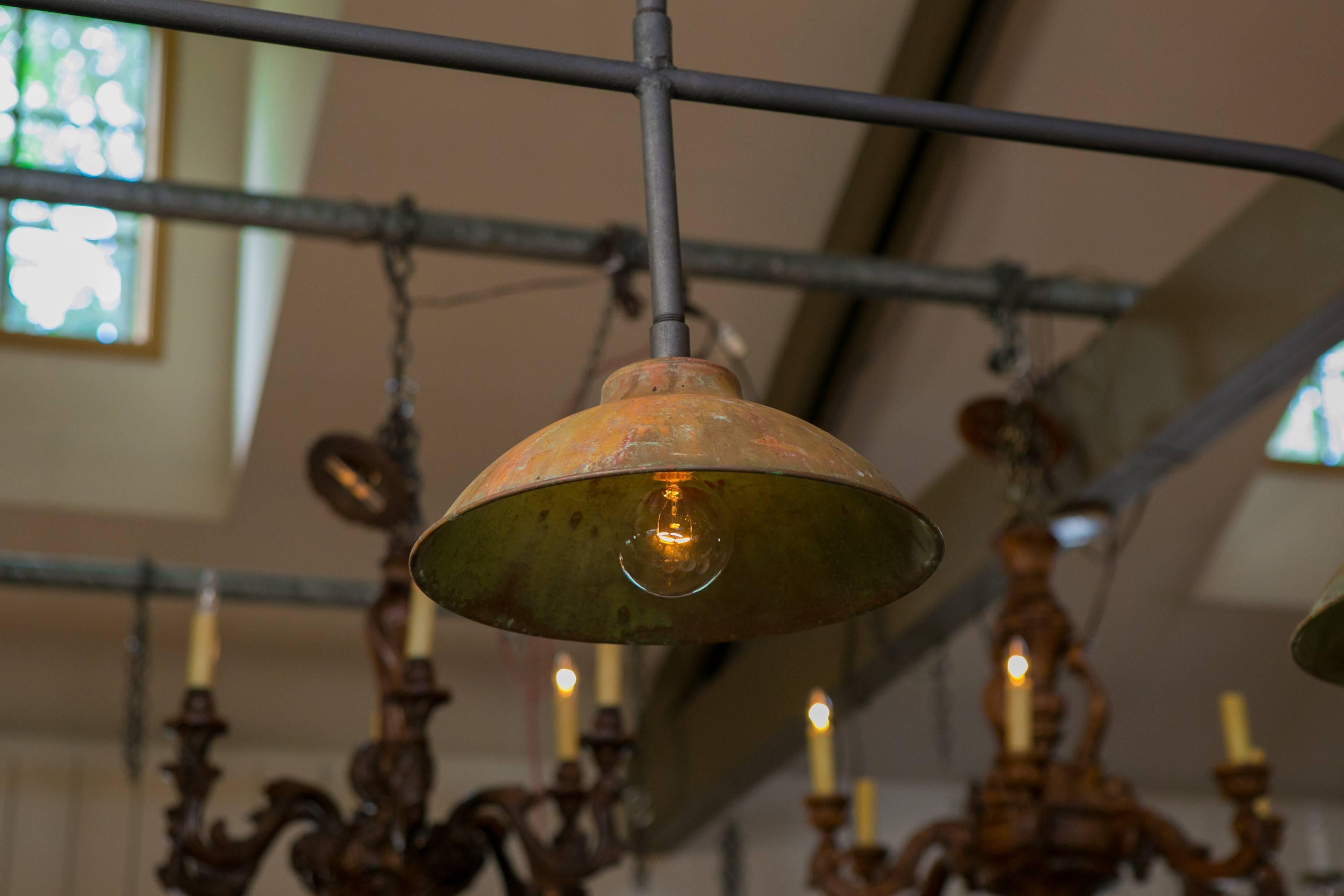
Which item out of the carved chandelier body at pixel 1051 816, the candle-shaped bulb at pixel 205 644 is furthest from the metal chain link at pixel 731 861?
the candle-shaped bulb at pixel 205 644

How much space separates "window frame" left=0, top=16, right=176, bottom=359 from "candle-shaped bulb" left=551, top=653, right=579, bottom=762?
9.29ft

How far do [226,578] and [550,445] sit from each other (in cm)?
428

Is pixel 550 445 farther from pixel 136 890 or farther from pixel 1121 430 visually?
pixel 136 890

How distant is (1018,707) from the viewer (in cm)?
327

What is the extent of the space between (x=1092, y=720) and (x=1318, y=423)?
3.35 meters

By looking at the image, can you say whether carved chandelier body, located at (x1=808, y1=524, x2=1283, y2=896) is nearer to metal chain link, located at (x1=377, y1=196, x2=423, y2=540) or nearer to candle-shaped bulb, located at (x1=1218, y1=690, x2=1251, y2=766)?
candle-shaped bulb, located at (x1=1218, y1=690, x2=1251, y2=766)

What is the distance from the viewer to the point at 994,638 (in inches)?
140

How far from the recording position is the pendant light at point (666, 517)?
49.3 inches

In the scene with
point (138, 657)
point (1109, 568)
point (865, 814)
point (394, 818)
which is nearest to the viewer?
point (394, 818)

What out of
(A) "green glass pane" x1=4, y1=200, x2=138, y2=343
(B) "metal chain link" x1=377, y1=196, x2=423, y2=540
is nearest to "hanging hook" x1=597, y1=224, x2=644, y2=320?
(B) "metal chain link" x1=377, y1=196, x2=423, y2=540

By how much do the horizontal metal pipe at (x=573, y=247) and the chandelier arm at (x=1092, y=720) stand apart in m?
0.82

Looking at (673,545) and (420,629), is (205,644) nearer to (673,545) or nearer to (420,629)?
(420,629)

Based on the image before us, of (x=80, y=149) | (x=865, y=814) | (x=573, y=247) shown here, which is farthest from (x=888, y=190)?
(x=80, y=149)

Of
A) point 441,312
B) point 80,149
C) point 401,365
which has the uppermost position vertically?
point 80,149
